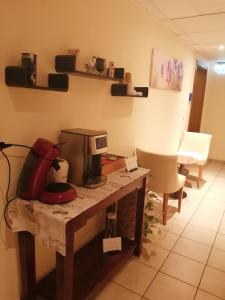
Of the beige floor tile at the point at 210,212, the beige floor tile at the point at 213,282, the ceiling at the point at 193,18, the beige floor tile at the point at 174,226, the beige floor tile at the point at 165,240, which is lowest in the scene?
the beige floor tile at the point at 213,282

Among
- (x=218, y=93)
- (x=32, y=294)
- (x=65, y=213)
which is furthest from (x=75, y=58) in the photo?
(x=218, y=93)

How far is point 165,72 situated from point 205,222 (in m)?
1.90

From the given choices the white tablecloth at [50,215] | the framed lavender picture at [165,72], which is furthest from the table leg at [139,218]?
the framed lavender picture at [165,72]

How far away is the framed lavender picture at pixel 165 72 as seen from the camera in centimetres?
283

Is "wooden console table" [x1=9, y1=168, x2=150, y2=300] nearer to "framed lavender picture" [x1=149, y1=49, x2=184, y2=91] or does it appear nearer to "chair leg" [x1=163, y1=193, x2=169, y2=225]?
"chair leg" [x1=163, y1=193, x2=169, y2=225]

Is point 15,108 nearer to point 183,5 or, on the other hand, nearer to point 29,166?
point 29,166

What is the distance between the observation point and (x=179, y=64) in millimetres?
3520

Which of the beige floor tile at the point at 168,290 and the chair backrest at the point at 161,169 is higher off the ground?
the chair backrest at the point at 161,169

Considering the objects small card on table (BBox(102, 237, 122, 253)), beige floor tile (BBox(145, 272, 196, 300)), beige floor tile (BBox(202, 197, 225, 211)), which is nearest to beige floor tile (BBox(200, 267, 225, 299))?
beige floor tile (BBox(145, 272, 196, 300))

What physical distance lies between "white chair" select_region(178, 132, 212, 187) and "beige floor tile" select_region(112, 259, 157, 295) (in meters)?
2.07

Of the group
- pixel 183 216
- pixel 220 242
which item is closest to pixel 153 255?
pixel 220 242

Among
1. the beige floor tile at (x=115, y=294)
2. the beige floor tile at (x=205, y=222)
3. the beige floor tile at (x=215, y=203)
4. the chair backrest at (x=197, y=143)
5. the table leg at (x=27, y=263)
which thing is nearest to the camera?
the table leg at (x=27, y=263)

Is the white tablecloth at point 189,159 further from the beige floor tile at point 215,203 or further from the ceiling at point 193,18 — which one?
the ceiling at point 193,18

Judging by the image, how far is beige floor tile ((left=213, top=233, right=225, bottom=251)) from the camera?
7.85 feet
